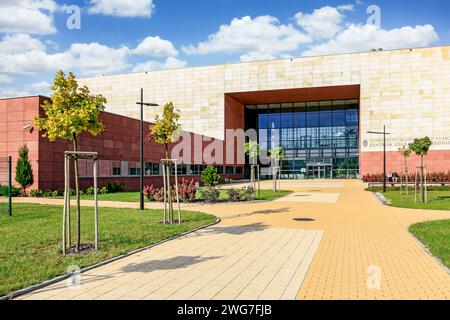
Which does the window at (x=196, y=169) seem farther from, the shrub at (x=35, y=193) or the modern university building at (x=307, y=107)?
the shrub at (x=35, y=193)

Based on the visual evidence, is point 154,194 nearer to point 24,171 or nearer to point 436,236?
point 24,171

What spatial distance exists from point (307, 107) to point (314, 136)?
5.70 metres

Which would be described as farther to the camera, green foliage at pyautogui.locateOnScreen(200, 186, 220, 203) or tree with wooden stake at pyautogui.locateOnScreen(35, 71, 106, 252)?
green foliage at pyautogui.locateOnScreen(200, 186, 220, 203)


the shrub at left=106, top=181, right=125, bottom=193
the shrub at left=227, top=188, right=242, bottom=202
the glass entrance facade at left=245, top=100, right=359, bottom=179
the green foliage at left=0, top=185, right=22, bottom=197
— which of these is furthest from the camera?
the glass entrance facade at left=245, top=100, right=359, bottom=179

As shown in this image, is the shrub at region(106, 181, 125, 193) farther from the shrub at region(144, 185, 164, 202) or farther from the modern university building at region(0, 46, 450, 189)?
the shrub at region(144, 185, 164, 202)

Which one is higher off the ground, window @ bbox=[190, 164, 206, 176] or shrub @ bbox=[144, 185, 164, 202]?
window @ bbox=[190, 164, 206, 176]

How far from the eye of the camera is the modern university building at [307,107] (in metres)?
49.6

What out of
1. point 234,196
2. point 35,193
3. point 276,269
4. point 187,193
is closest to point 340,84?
point 234,196

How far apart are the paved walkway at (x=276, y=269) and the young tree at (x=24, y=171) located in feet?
59.2

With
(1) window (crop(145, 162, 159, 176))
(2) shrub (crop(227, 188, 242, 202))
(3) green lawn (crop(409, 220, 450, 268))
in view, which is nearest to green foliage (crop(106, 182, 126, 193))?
(1) window (crop(145, 162, 159, 176))

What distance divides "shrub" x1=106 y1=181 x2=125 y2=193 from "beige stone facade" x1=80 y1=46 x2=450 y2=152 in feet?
95.1

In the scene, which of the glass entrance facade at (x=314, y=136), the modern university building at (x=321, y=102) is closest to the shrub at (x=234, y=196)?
the modern university building at (x=321, y=102)

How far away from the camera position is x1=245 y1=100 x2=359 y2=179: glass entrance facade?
6725 cm
